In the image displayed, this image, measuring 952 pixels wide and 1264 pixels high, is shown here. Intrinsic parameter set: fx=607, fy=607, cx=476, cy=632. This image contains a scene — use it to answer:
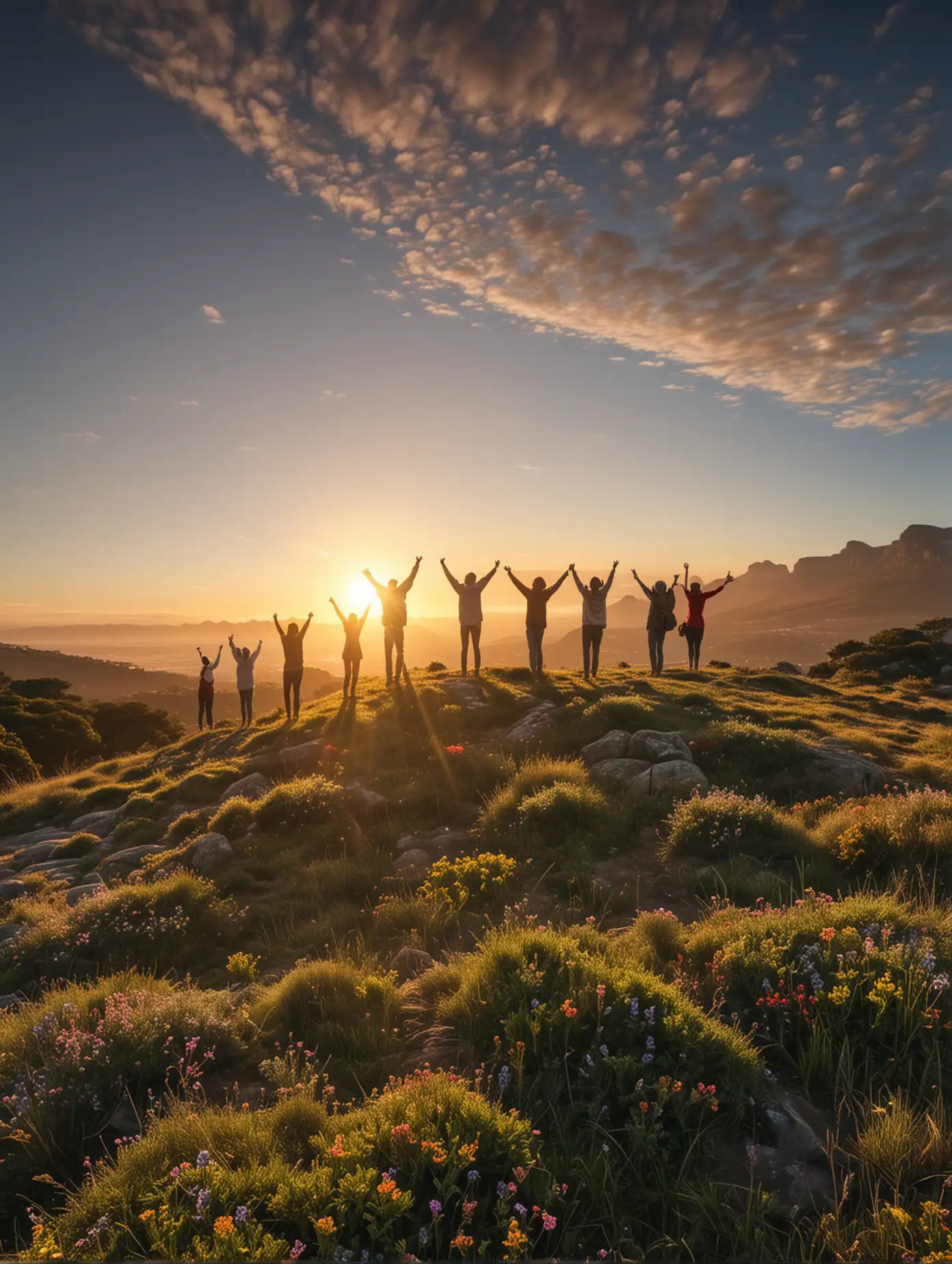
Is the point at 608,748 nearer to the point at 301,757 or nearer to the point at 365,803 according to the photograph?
the point at 365,803

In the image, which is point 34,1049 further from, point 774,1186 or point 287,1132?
point 774,1186

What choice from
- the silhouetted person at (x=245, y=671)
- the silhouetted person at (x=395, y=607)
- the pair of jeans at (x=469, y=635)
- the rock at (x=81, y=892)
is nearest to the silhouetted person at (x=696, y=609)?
the pair of jeans at (x=469, y=635)

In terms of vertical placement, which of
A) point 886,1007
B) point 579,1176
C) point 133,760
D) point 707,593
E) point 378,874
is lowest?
point 133,760

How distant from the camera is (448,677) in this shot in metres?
21.5

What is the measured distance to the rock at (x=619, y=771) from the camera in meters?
10.9

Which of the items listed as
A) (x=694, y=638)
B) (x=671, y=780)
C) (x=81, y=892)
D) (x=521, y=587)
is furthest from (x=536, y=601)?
(x=81, y=892)

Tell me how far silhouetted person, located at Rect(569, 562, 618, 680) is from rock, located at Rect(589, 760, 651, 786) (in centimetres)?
778

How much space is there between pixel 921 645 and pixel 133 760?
46.4 m

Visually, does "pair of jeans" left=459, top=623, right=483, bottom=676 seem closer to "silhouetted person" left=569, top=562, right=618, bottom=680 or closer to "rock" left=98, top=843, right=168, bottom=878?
"silhouetted person" left=569, top=562, right=618, bottom=680

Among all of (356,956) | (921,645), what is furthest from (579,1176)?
(921,645)

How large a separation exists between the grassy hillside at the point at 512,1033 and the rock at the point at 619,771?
0.51ft

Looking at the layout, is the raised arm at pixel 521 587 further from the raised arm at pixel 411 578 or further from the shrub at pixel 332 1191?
the shrub at pixel 332 1191

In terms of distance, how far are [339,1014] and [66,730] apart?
4298 cm

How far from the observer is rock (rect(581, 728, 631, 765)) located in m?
12.4
